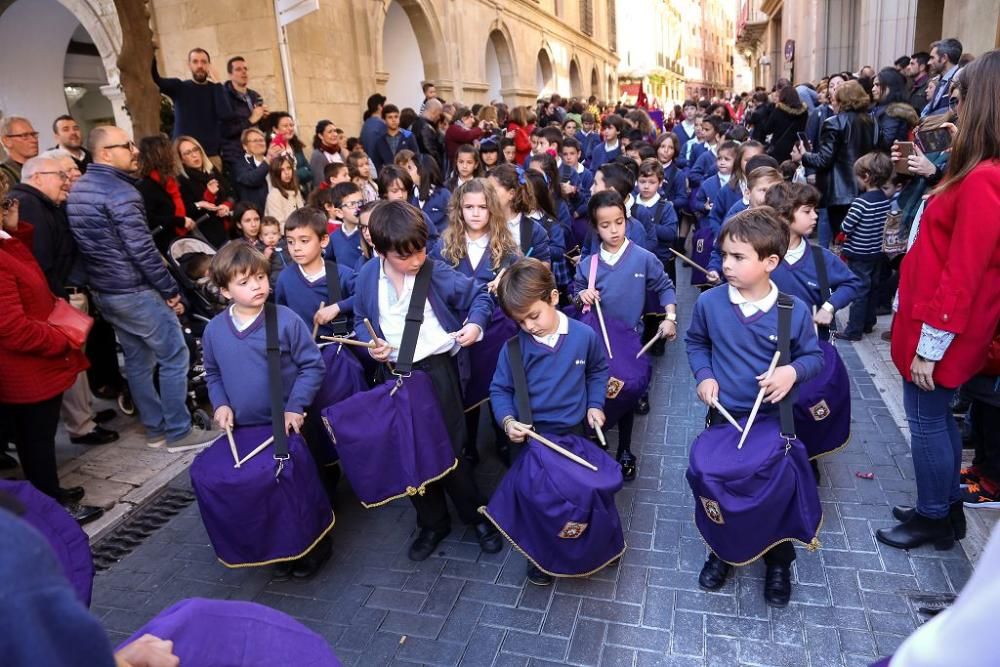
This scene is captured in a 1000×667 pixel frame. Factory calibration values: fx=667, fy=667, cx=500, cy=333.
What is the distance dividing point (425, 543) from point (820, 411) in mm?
2232

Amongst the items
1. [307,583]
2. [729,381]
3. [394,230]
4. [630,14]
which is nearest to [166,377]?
[307,583]

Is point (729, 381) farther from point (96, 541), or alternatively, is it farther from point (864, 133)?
point (864, 133)

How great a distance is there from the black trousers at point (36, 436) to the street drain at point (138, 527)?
1.55 feet

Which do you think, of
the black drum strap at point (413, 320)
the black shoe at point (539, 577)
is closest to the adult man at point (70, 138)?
the black drum strap at point (413, 320)

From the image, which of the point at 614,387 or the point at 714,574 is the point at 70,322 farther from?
the point at 714,574

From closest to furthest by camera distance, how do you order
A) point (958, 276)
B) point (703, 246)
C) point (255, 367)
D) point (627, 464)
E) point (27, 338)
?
1. point (958, 276)
2. point (255, 367)
3. point (27, 338)
4. point (627, 464)
5. point (703, 246)

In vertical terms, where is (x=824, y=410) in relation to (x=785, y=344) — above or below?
below

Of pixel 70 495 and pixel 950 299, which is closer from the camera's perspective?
pixel 950 299

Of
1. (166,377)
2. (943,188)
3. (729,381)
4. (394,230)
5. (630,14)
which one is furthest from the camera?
(630,14)

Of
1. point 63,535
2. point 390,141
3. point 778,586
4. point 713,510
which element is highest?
point 390,141

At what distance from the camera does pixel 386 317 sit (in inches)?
144

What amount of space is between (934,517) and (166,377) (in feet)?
16.4

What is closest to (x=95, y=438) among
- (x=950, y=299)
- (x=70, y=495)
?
(x=70, y=495)

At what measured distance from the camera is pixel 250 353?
11.3ft
